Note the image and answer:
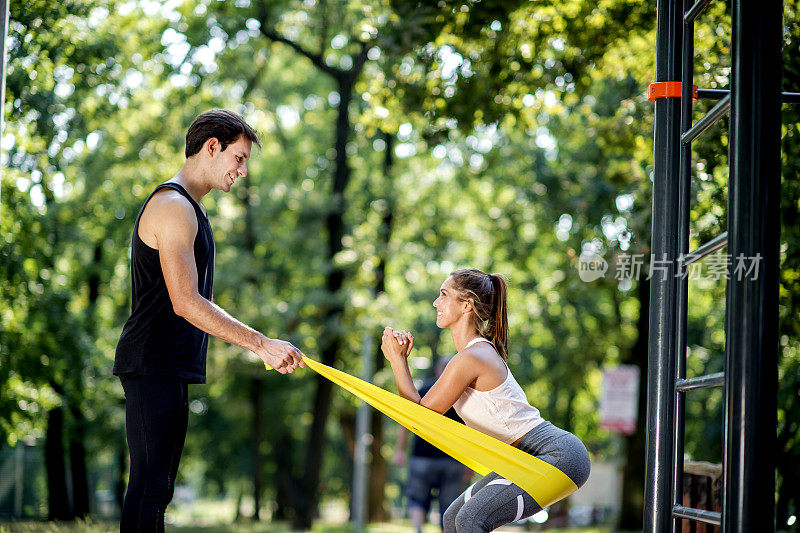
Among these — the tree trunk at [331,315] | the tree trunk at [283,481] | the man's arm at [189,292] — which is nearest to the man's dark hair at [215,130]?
the man's arm at [189,292]

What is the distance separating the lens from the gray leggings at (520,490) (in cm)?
437

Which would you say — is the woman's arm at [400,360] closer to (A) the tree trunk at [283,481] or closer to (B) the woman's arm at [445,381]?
(B) the woman's arm at [445,381]

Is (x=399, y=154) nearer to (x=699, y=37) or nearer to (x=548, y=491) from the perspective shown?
(x=699, y=37)

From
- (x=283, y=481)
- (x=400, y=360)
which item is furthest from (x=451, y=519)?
(x=283, y=481)

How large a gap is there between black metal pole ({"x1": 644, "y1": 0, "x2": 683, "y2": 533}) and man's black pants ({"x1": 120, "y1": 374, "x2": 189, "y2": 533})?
6.73 feet

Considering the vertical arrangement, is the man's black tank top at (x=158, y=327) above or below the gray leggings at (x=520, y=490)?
above

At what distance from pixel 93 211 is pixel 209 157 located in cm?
1537

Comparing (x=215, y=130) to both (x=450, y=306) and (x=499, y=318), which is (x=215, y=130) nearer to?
(x=450, y=306)

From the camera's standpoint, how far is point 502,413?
453 cm

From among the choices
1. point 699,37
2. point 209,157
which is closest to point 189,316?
point 209,157

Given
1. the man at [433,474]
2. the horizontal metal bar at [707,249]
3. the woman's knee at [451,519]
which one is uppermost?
the horizontal metal bar at [707,249]

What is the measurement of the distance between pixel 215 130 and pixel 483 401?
1.74 metres

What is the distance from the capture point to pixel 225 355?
23.3 meters

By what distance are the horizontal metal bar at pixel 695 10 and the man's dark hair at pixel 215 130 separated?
6.70ft
